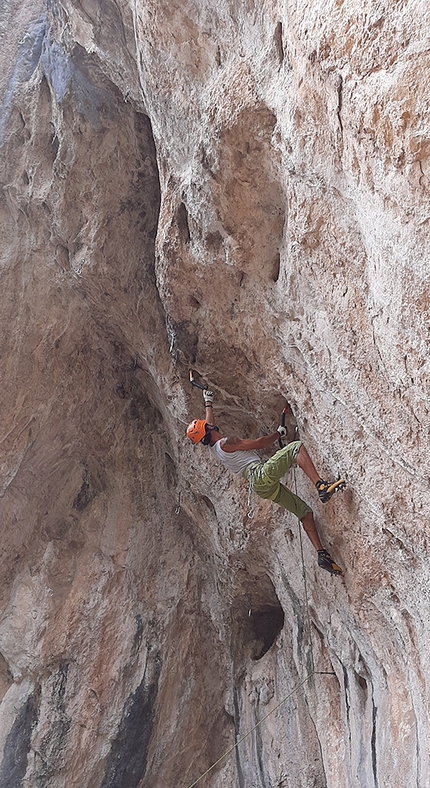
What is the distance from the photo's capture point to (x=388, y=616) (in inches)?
153

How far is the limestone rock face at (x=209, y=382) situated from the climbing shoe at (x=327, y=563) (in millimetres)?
101

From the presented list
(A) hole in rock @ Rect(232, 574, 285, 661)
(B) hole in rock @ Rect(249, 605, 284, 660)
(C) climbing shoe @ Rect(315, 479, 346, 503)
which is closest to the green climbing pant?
(C) climbing shoe @ Rect(315, 479, 346, 503)

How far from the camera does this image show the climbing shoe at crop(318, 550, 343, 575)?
4.35 metres

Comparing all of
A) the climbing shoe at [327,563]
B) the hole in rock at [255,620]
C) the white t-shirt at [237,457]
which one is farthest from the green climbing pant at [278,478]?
the hole in rock at [255,620]

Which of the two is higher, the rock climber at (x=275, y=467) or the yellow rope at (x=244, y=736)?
the rock climber at (x=275, y=467)

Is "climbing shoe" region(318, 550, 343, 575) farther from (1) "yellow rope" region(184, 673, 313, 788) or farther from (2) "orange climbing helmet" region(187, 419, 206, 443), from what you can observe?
(1) "yellow rope" region(184, 673, 313, 788)

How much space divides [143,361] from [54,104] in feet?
9.92

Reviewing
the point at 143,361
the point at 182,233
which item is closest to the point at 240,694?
the point at 143,361

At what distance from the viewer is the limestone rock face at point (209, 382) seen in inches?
125

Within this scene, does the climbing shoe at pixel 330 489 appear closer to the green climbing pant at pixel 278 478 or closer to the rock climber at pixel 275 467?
the rock climber at pixel 275 467

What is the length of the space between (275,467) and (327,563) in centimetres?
79

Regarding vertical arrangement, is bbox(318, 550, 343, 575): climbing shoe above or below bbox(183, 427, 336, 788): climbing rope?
above

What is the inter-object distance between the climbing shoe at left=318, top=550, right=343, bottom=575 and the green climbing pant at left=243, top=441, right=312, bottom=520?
36cm

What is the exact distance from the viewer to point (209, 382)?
5.59 m
